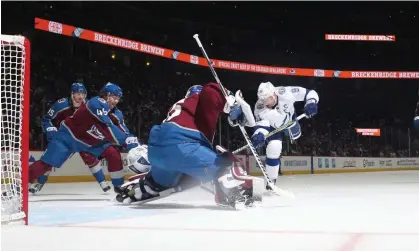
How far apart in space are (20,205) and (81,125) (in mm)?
2243

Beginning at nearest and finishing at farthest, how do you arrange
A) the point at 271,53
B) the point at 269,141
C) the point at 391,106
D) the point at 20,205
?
the point at 20,205, the point at 269,141, the point at 271,53, the point at 391,106

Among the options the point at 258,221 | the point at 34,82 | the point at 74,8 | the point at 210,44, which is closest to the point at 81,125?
the point at 258,221

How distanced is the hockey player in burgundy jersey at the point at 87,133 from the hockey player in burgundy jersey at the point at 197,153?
3.83 feet

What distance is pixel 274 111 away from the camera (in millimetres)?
5418

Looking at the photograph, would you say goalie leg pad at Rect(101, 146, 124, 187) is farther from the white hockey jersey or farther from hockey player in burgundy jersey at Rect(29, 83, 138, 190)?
the white hockey jersey

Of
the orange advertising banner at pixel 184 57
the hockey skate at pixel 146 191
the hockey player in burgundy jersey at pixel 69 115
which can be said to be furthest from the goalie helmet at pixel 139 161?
the orange advertising banner at pixel 184 57

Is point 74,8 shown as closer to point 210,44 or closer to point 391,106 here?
point 210,44

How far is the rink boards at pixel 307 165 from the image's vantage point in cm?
816

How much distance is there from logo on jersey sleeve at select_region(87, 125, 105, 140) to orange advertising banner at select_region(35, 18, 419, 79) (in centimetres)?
626

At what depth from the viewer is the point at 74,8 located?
15.0m

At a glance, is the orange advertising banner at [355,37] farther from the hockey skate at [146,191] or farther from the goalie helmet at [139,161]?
the hockey skate at [146,191]

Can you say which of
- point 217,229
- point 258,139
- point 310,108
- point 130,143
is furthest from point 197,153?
point 310,108

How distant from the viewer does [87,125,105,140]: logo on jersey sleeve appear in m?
4.95

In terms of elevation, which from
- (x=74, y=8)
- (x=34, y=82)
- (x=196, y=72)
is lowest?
(x=34, y=82)
